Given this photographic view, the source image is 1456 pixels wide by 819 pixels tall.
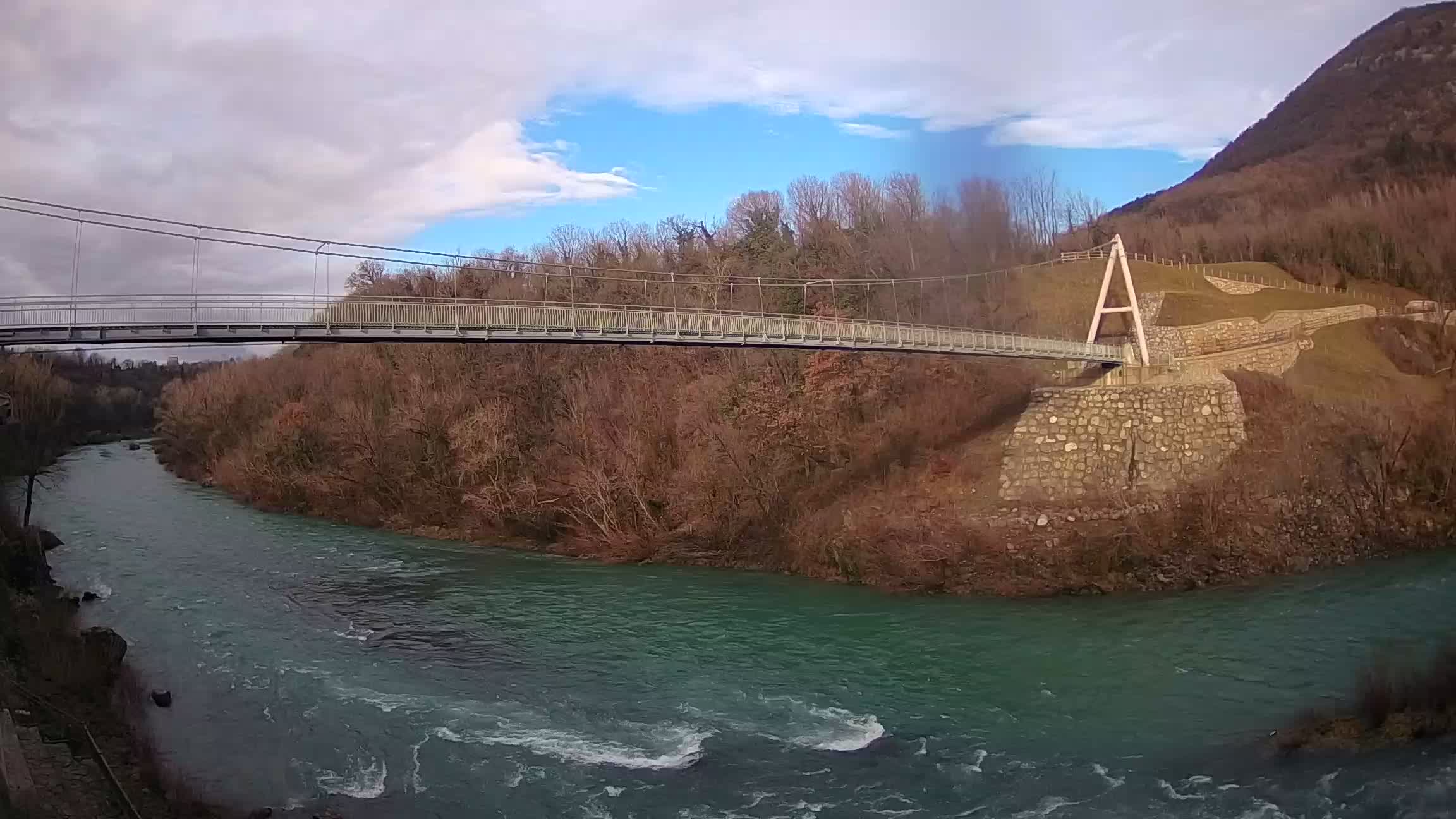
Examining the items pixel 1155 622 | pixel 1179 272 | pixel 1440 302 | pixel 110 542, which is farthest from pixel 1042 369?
pixel 110 542

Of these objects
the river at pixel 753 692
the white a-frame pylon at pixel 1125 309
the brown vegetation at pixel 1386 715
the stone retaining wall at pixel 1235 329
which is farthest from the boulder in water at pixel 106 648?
the stone retaining wall at pixel 1235 329

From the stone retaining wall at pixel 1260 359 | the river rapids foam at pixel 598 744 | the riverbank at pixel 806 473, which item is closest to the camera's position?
the river rapids foam at pixel 598 744

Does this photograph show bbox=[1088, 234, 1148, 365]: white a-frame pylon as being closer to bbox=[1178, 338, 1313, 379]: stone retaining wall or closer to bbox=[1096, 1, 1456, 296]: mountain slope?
bbox=[1178, 338, 1313, 379]: stone retaining wall

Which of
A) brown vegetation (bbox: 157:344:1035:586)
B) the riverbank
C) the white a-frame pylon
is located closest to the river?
the riverbank

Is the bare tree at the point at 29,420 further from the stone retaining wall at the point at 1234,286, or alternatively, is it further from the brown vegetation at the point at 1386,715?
the stone retaining wall at the point at 1234,286

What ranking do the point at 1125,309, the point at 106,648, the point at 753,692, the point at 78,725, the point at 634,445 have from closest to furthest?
the point at 78,725 → the point at 753,692 → the point at 106,648 → the point at 1125,309 → the point at 634,445

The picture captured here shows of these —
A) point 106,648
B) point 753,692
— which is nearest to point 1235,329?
point 753,692

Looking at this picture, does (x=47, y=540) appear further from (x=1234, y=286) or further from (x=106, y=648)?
(x=1234, y=286)
